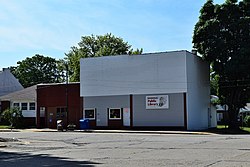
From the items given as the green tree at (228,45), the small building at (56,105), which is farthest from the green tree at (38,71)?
the green tree at (228,45)

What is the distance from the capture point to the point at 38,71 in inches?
4286

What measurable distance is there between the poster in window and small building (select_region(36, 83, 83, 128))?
8622 millimetres

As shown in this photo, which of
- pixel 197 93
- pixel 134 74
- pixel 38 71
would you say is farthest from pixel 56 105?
pixel 38 71

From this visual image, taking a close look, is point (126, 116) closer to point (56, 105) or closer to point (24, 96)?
point (56, 105)

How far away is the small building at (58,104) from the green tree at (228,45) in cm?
1496

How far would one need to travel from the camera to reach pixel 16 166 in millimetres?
14391

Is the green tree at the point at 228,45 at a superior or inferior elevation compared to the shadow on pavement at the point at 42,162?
superior

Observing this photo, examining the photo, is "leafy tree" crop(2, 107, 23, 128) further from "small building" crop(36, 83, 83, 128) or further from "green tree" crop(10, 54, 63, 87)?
"green tree" crop(10, 54, 63, 87)

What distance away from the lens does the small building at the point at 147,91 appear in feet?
143

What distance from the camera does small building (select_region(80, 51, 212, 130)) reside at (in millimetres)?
43438

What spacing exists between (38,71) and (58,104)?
198 ft

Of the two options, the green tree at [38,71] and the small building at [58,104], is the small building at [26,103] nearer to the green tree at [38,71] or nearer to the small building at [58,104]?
the small building at [58,104]

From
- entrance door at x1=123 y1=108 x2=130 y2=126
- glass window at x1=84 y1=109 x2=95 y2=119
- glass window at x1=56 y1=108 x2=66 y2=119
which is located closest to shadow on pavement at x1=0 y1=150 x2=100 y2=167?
entrance door at x1=123 y1=108 x2=130 y2=126

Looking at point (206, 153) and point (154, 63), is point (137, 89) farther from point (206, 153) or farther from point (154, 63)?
point (206, 153)
